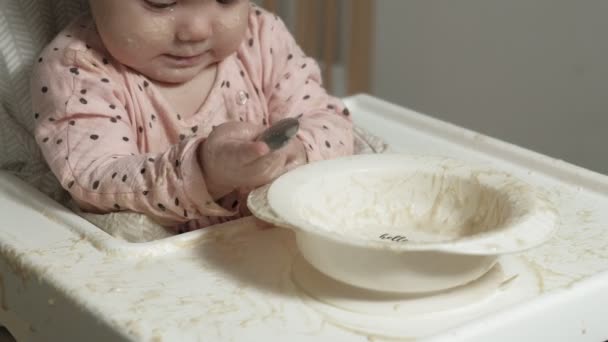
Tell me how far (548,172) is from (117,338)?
477 millimetres

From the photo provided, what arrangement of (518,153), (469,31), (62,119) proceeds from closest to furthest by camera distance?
1. (62,119)
2. (518,153)
3. (469,31)

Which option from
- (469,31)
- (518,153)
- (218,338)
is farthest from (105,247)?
(469,31)

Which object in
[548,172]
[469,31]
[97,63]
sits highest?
[97,63]

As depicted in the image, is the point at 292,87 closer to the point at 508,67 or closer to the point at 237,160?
the point at 237,160

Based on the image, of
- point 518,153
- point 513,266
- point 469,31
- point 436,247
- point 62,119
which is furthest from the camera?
point 469,31

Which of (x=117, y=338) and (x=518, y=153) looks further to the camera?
(x=518, y=153)

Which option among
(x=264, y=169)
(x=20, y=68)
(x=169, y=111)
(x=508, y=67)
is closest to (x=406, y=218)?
(x=264, y=169)

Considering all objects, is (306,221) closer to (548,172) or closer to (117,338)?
(117,338)

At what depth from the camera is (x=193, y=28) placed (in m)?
0.88

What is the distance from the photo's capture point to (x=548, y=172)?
0.97 m

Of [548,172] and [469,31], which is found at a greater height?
[548,172]

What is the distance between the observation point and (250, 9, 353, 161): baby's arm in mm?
971

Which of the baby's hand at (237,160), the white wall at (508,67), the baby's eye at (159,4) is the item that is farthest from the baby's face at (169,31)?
the white wall at (508,67)

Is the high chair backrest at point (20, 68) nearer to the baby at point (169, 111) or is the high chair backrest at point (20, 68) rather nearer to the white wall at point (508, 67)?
the baby at point (169, 111)
